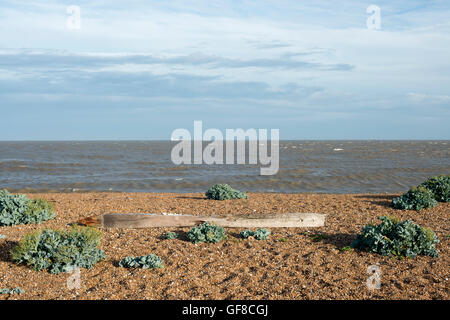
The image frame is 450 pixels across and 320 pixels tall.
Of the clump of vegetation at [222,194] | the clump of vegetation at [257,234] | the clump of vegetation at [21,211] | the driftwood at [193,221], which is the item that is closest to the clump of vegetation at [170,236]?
the driftwood at [193,221]

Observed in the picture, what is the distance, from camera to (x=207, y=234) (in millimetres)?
9266

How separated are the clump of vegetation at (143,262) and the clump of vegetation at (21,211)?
506cm

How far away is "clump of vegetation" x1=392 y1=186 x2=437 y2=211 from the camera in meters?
13.8

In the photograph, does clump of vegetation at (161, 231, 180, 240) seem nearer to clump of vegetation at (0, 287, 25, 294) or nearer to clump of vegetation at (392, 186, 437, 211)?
clump of vegetation at (0, 287, 25, 294)

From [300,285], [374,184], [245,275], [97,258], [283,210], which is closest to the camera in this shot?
[300,285]

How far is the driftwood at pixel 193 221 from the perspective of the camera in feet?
34.7

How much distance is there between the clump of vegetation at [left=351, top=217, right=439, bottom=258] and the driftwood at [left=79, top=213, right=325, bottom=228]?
229cm

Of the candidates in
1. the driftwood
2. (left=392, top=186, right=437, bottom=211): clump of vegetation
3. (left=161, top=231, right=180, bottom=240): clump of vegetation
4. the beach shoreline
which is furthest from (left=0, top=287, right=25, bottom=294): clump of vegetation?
(left=392, top=186, right=437, bottom=211): clump of vegetation

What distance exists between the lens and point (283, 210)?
1405cm
